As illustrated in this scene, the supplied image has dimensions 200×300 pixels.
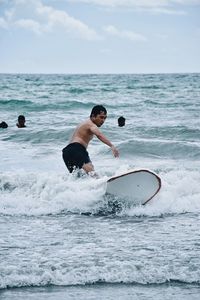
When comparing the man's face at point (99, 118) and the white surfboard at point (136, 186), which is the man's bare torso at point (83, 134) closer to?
→ the man's face at point (99, 118)

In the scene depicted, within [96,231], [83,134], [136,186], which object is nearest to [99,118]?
[83,134]

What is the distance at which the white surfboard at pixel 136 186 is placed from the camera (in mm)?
7188

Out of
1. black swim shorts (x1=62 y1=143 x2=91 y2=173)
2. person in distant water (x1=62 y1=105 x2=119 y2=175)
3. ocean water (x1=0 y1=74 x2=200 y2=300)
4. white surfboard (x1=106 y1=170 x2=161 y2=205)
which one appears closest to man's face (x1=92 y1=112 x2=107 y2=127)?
person in distant water (x1=62 y1=105 x2=119 y2=175)

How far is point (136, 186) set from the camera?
7223 millimetres

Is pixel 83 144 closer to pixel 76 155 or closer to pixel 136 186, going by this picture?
pixel 76 155

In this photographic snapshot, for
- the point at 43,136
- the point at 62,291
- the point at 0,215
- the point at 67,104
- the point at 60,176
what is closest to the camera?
the point at 62,291

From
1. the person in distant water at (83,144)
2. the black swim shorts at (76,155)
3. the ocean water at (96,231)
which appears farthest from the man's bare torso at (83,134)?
the ocean water at (96,231)

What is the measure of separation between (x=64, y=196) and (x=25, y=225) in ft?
4.63

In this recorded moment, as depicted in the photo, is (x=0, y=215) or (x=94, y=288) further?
(x=0, y=215)

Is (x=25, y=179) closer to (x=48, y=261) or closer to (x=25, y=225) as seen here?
(x=25, y=225)

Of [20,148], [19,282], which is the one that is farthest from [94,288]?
[20,148]

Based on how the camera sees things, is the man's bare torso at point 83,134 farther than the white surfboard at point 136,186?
Yes

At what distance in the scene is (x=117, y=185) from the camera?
7246 millimetres

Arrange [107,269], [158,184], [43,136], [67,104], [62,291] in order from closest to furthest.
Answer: [62,291], [107,269], [158,184], [43,136], [67,104]
